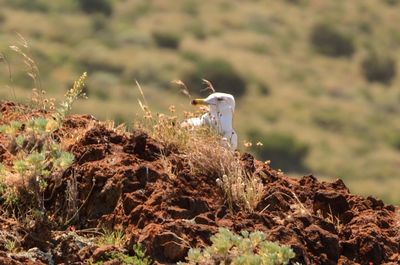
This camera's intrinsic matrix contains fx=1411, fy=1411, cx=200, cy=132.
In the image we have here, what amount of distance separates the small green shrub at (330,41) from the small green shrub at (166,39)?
20.6 ft

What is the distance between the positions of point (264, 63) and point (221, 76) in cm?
535

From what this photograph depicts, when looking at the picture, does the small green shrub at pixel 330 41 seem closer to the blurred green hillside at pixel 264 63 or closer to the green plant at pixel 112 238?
the blurred green hillside at pixel 264 63

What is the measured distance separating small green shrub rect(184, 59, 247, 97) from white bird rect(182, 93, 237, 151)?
38.4 meters

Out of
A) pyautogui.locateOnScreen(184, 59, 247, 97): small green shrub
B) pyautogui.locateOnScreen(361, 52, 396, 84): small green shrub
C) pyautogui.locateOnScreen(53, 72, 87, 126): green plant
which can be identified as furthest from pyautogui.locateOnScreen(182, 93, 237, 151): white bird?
pyautogui.locateOnScreen(361, 52, 396, 84): small green shrub

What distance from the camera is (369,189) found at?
133ft

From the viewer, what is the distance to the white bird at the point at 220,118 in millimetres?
8898

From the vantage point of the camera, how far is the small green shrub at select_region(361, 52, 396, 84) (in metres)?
55.7

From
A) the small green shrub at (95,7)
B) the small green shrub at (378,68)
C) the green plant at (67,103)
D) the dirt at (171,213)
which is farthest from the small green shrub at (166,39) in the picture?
the dirt at (171,213)

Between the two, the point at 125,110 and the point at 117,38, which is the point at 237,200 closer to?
the point at 125,110

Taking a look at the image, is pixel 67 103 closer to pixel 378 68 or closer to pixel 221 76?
pixel 221 76

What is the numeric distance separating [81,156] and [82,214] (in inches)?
19.2

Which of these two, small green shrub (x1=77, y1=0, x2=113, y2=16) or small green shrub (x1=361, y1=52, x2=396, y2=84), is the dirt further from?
small green shrub (x1=77, y1=0, x2=113, y2=16)

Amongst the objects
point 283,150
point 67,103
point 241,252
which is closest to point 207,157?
point 67,103

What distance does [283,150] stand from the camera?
153 feet
